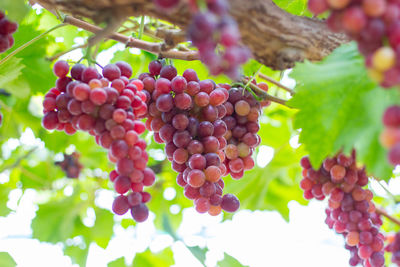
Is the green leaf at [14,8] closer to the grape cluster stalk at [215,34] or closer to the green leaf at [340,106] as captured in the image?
the grape cluster stalk at [215,34]

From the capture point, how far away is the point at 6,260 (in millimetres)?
1602

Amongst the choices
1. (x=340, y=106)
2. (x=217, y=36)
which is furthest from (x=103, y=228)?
(x=217, y=36)

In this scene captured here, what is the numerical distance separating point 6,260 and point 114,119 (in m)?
1.01

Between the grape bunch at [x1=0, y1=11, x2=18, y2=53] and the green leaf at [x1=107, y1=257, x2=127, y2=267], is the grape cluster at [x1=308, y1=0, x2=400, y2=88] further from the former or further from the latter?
the green leaf at [x1=107, y1=257, x2=127, y2=267]

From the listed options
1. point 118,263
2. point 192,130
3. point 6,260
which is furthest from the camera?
point 118,263

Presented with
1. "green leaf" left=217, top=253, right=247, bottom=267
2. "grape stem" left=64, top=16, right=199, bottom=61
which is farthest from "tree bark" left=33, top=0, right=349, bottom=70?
"green leaf" left=217, top=253, right=247, bottom=267

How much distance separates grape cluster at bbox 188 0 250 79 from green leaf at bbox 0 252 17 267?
4.32 ft

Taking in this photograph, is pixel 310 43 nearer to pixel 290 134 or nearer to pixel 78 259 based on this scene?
pixel 290 134

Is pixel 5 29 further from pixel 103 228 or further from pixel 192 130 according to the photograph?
pixel 103 228

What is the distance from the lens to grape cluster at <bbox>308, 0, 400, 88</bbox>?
1.88 feet

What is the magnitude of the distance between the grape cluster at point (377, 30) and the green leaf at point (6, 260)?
1.43m

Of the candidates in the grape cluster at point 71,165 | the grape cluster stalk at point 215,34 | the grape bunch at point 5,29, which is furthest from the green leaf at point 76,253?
the grape cluster stalk at point 215,34

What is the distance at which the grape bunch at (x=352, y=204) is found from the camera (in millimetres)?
1163

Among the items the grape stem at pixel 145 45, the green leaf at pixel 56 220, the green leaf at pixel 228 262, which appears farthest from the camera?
the green leaf at pixel 56 220
